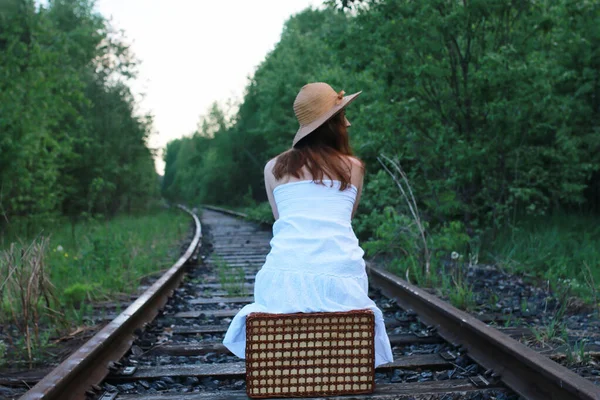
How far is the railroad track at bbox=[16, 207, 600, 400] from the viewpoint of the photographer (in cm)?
299

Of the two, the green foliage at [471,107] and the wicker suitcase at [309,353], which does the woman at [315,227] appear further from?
the green foliage at [471,107]

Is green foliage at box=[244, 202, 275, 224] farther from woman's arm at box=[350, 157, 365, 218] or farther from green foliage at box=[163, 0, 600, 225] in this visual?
woman's arm at box=[350, 157, 365, 218]

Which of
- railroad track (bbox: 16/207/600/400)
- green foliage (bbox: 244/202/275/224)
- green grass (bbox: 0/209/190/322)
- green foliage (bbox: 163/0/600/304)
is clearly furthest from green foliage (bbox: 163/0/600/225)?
green foliage (bbox: 244/202/275/224)

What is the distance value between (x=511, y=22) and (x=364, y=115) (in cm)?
221

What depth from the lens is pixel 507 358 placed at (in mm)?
3279

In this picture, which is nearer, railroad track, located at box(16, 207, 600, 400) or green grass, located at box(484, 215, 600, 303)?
railroad track, located at box(16, 207, 600, 400)

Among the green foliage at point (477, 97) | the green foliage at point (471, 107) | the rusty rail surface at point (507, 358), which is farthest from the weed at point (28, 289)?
the green foliage at point (477, 97)

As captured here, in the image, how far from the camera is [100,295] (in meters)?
6.02

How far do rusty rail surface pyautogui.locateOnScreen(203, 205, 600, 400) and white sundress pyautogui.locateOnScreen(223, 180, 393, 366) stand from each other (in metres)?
0.69

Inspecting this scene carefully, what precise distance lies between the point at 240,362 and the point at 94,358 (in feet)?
2.83

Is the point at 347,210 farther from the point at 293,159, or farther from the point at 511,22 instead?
the point at 511,22

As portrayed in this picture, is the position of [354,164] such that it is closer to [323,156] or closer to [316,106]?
[323,156]

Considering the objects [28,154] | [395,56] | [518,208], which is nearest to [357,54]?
[395,56]

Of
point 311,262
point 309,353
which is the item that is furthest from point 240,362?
point 311,262
